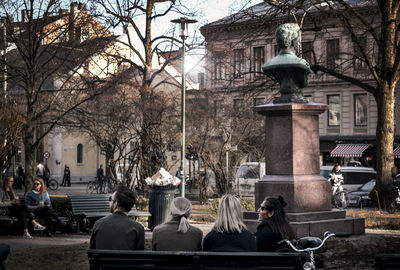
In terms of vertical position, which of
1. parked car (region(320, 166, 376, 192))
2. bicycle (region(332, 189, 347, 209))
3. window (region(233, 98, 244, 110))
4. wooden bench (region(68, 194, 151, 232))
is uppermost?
window (region(233, 98, 244, 110))

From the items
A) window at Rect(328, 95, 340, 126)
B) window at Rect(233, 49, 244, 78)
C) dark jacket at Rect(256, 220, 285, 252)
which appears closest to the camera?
dark jacket at Rect(256, 220, 285, 252)

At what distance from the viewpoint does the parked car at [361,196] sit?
28078 millimetres

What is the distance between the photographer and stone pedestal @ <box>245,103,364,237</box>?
38.0 feet

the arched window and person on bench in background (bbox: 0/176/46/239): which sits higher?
the arched window

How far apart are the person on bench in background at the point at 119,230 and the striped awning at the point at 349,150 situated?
1668 inches

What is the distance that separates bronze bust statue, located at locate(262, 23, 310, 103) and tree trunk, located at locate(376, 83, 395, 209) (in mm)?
10798

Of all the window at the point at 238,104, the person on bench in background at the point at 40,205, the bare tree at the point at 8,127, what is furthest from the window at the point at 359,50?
the person on bench in background at the point at 40,205

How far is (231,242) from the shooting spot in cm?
621

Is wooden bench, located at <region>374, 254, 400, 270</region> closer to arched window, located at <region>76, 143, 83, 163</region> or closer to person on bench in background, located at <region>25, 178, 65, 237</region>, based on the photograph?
person on bench in background, located at <region>25, 178, 65, 237</region>

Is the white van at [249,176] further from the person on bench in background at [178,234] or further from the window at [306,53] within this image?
the person on bench in background at [178,234]

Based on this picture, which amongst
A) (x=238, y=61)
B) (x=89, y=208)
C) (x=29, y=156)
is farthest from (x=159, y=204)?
(x=238, y=61)

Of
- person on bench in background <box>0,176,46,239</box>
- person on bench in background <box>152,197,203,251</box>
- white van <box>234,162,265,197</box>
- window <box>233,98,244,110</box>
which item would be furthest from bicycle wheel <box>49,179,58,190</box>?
person on bench in background <box>152,197,203,251</box>

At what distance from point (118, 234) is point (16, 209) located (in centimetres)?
920

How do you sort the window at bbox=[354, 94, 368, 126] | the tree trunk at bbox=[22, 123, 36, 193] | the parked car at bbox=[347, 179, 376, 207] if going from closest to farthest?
1. the tree trunk at bbox=[22, 123, 36, 193]
2. the parked car at bbox=[347, 179, 376, 207]
3. the window at bbox=[354, 94, 368, 126]
